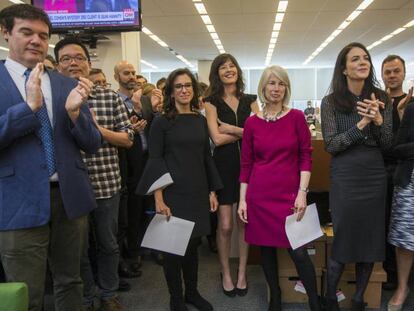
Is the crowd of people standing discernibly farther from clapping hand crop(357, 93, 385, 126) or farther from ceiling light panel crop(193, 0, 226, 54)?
ceiling light panel crop(193, 0, 226, 54)

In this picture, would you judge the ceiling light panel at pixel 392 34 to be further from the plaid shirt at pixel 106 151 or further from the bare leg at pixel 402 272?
the plaid shirt at pixel 106 151

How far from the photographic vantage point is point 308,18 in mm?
8148

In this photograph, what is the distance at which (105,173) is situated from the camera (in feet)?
7.07

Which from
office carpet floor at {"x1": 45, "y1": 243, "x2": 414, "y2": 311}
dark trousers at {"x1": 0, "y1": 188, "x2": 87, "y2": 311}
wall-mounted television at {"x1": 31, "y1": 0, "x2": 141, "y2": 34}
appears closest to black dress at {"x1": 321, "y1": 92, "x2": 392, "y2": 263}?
office carpet floor at {"x1": 45, "y1": 243, "x2": 414, "y2": 311}

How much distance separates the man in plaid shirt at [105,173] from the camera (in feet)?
6.80

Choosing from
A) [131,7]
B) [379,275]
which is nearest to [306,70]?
[131,7]

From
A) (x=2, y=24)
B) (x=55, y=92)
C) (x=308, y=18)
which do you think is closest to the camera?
(x=2, y=24)

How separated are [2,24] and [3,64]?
5.7 inches

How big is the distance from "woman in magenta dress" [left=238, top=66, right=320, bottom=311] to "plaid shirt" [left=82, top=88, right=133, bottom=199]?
0.78 metres

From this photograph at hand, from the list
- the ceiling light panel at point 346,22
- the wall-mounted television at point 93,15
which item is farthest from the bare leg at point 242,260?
the ceiling light panel at point 346,22

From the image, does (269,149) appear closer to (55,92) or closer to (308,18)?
(55,92)

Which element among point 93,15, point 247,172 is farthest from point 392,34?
point 247,172

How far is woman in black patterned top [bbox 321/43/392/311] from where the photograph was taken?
1972 millimetres

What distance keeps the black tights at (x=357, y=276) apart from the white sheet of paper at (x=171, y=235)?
0.82 m
